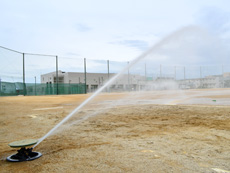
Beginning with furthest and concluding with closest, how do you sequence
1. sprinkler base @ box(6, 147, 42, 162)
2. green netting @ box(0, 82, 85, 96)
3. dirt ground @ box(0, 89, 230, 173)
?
green netting @ box(0, 82, 85, 96) → sprinkler base @ box(6, 147, 42, 162) → dirt ground @ box(0, 89, 230, 173)

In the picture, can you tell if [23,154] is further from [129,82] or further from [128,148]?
[129,82]

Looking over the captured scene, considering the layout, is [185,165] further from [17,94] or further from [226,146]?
[17,94]

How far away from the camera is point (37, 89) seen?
34.0m

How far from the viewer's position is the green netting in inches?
933

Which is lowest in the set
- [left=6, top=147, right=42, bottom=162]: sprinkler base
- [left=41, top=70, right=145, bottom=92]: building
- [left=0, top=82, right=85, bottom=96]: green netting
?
[left=6, top=147, right=42, bottom=162]: sprinkler base

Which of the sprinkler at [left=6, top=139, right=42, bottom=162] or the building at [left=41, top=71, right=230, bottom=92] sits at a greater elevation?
the building at [left=41, top=71, right=230, bottom=92]

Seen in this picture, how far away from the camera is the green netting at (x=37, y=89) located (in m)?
23.7

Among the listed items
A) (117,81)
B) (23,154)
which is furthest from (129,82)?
(23,154)

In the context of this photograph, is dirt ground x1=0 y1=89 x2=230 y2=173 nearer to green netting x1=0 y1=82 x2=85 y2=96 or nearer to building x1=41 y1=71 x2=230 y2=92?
green netting x1=0 y1=82 x2=85 y2=96

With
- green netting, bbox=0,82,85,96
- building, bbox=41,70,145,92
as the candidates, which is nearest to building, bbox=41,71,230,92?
building, bbox=41,70,145,92

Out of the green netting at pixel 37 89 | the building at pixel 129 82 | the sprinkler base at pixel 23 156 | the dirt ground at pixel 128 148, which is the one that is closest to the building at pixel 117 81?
the building at pixel 129 82

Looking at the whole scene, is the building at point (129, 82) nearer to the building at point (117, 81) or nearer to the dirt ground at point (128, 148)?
the building at point (117, 81)

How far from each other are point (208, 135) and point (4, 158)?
470 cm

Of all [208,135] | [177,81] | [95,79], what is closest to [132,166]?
[208,135]
